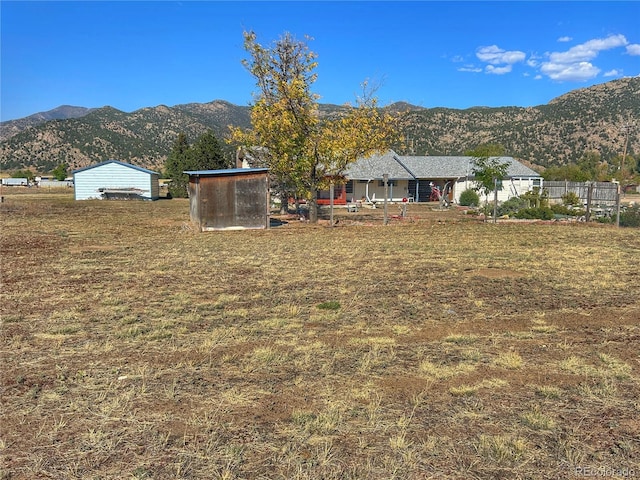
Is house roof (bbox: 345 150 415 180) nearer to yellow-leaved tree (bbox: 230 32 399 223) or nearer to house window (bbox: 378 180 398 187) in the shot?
house window (bbox: 378 180 398 187)

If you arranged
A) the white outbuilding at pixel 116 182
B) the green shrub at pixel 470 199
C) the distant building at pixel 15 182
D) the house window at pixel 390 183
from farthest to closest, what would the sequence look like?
the distant building at pixel 15 182, the white outbuilding at pixel 116 182, the house window at pixel 390 183, the green shrub at pixel 470 199

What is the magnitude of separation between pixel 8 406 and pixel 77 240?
11863mm

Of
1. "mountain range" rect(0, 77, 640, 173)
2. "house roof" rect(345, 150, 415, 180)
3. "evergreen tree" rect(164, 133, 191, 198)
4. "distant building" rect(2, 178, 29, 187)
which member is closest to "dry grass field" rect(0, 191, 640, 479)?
"house roof" rect(345, 150, 415, 180)

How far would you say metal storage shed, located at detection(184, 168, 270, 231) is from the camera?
59.1 ft

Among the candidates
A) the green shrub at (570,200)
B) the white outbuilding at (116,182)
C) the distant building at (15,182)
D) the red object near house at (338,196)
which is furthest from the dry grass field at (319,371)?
the distant building at (15,182)

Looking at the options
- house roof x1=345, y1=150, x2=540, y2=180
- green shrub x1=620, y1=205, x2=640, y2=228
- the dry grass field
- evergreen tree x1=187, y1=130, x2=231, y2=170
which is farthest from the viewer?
house roof x1=345, y1=150, x2=540, y2=180

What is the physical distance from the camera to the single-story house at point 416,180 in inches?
1537

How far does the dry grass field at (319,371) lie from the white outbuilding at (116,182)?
3356 cm

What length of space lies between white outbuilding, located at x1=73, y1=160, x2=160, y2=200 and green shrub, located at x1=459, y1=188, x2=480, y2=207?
25971 mm

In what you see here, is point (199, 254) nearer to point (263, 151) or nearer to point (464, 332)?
point (464, 332)

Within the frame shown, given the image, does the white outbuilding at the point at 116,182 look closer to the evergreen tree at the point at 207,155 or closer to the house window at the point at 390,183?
the evergreen tree at the point at 207,155

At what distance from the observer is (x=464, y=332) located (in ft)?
19.5

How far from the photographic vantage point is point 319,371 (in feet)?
15.5

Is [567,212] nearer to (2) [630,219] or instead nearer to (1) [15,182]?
(2) [630,219]
